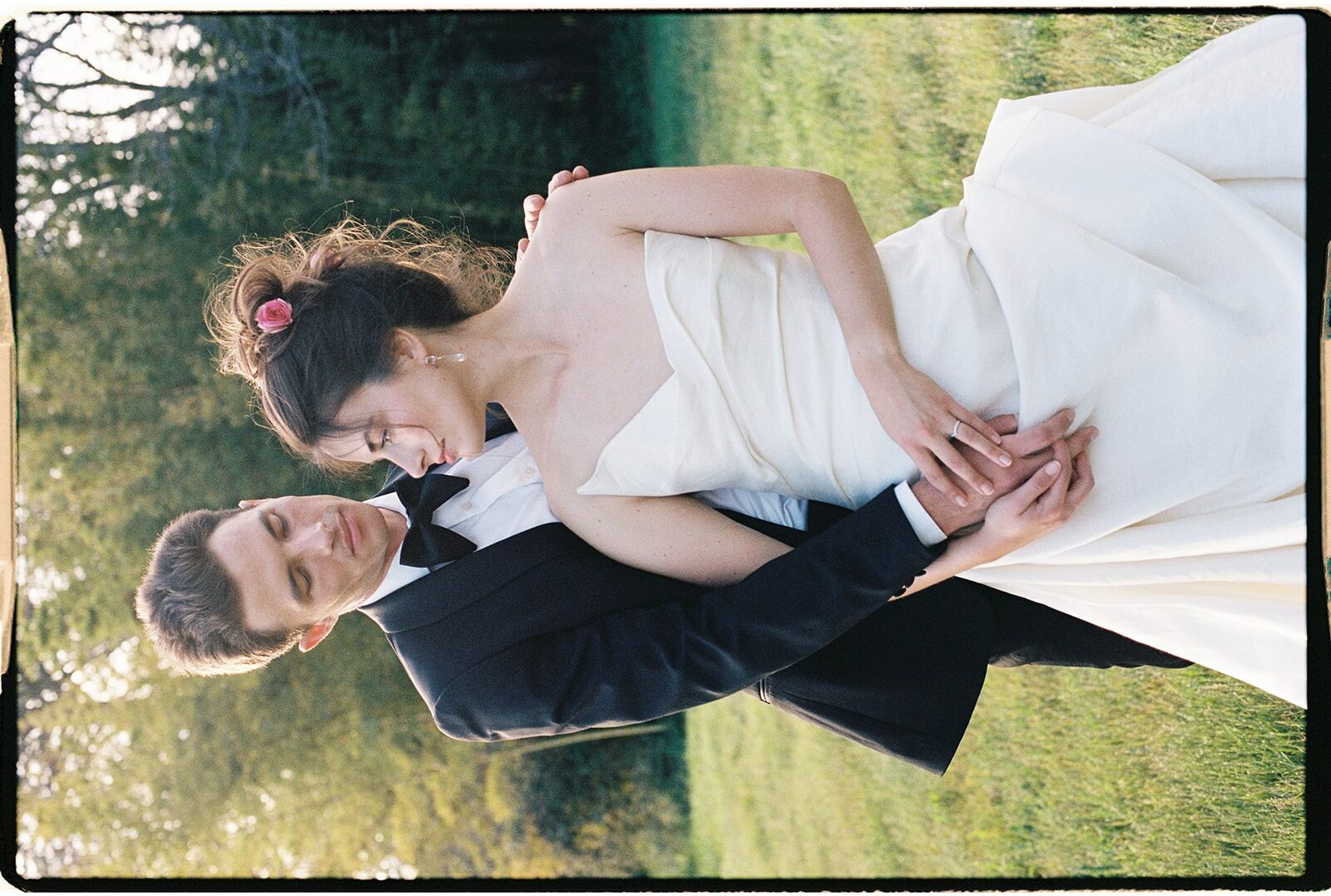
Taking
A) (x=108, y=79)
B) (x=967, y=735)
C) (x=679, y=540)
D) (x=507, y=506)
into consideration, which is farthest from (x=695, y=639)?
(x=967, y=735)

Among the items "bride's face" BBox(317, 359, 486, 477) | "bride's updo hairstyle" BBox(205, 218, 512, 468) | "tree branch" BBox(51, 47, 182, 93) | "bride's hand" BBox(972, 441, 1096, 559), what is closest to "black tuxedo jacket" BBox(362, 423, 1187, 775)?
"bride's hand" BBox(972, 441, 1096, 559)

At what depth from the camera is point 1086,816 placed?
2.96 m

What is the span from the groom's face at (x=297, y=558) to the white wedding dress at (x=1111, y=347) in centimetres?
44

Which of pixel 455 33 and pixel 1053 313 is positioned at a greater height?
pixel 455 33

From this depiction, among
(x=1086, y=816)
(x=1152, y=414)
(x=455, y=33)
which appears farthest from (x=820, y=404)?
(x=455, y=33)

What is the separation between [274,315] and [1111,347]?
1267 mm

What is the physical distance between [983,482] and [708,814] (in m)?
3.45

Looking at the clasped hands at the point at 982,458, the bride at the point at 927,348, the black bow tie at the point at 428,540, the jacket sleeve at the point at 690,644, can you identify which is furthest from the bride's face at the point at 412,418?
the clasped hands at the point at 982,458

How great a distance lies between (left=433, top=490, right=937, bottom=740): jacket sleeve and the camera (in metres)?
1.61

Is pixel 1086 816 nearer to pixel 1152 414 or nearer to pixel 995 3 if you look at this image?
pixel 1152 414

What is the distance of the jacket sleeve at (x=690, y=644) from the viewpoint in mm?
1611

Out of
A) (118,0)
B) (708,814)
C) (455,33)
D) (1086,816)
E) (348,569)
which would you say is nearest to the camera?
(118,0)

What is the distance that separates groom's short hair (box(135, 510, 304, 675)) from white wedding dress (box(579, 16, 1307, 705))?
0.67 metres

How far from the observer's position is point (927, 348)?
1.65m
